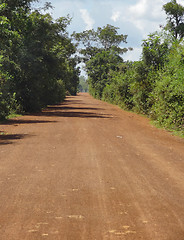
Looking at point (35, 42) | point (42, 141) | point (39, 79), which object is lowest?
point (42, 141)

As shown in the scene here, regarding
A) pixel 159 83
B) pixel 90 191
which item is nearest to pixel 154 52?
pixel 159 83

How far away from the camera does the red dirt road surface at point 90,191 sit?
439cm

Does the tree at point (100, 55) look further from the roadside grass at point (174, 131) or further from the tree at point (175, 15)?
the roadside grass at point (174, 131)

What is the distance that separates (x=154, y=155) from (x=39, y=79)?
18.8 metres

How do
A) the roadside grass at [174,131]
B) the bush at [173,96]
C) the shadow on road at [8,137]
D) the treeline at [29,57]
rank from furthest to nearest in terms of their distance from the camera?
the treeline at [29,57], the bush at [173,96], the roadside grass at [174,131], the shadow on road at [8,137]

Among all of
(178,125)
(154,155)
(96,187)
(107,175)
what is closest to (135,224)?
(96,187)

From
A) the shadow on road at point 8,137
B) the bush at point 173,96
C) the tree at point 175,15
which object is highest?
the tree at point 175,15

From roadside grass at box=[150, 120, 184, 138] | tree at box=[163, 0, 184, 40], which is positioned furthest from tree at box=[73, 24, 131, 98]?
roadside grass at box=[150, 120, 184, 138]

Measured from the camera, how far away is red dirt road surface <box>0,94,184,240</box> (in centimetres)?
439

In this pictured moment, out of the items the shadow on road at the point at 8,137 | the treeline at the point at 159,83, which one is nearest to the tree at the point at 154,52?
the treeline at the point at 159,83

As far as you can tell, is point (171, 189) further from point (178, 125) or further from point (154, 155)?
point (178, 125)

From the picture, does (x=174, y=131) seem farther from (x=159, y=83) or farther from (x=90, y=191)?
(x=90, y=191)

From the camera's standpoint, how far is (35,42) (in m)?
25.9

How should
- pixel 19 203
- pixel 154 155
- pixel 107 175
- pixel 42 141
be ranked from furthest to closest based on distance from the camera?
1. pixel 42 141
2. pixel 154 155
3. pixel 107 175
4. pixel 19 203
